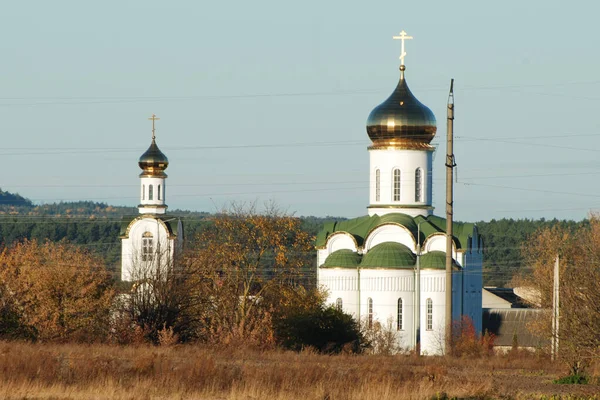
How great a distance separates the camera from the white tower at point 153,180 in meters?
67.9

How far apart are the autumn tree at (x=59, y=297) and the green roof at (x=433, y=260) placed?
39.6 ft

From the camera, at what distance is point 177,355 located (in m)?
26.3

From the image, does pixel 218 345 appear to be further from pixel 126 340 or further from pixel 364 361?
pixel 364 361

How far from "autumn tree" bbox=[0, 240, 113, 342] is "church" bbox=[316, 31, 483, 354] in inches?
377

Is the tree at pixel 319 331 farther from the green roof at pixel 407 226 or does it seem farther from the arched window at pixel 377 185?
the arched window at pixel 377 185

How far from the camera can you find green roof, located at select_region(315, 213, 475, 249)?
51.8 metres

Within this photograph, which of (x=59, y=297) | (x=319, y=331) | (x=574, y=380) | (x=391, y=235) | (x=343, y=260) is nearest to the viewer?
(x=574, y=380)

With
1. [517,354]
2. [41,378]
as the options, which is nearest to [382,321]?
[517,354]

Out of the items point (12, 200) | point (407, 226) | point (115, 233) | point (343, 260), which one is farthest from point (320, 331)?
point (12, 200)

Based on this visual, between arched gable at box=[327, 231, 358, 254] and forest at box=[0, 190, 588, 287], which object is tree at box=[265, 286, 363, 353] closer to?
arched gable at box=[327, 231, 358, 254]

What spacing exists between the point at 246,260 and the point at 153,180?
18.6 meters

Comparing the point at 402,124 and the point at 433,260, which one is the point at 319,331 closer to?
the point at 433,260

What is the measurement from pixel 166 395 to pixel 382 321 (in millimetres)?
29368

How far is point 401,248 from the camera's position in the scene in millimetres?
50312
